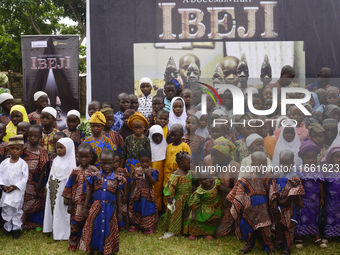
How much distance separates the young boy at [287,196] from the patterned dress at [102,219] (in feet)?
6.21

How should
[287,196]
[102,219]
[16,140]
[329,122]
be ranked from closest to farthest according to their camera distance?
Answer: [102,219], [287,196], [16,140], [329,122]

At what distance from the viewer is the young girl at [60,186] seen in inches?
185

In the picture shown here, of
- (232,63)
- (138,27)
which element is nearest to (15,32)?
(138,27)

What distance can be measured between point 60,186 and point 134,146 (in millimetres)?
1145

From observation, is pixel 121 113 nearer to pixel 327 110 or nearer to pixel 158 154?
pixel 158 154

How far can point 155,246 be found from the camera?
14.9ft

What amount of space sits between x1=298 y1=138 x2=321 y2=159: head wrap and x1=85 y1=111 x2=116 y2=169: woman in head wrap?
8.29ft

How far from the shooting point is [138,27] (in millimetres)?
8344

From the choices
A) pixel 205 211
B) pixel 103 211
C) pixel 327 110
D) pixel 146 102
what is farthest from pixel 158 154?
pixel 327 110

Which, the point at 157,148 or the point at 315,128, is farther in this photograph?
the point at 157,148

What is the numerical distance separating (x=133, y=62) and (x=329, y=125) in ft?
16.1

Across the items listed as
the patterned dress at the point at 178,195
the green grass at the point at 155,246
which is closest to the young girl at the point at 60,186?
the green grass at the point at 155,246

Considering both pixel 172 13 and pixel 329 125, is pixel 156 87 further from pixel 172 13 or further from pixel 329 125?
pixel 329 125

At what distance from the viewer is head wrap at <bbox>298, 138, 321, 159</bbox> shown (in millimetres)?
4359
